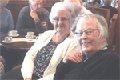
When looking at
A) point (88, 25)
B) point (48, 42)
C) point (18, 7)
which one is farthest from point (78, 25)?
point (18, 7)

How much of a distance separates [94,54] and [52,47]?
462 mm

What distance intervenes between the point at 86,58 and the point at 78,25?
162 millimetres

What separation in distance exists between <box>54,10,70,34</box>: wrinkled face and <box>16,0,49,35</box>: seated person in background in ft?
2.61

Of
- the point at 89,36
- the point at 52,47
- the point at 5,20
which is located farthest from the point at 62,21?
the point at 5,20

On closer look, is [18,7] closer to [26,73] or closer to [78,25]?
[26,73]

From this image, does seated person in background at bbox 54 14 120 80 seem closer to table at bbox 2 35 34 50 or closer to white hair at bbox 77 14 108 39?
white hair at bbox 77 14 108 39

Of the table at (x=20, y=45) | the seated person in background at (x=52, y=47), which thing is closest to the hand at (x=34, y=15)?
the table at (x=20, y=45)

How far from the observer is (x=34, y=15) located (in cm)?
205

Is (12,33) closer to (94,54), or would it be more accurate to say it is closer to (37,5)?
(37,5)

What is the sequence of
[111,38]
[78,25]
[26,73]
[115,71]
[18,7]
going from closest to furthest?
1. [115,71]
2. [78,25]
3. [26,73]
4. [111,38]
5. [18,7]

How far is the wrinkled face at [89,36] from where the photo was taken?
840 millimetres

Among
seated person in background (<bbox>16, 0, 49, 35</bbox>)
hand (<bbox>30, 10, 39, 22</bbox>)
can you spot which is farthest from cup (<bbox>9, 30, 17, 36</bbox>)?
hand (<bbox>30, 10, 39, 22</bbox>)

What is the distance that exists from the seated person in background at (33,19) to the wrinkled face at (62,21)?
80 centimetres

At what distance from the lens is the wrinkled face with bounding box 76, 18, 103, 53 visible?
84 cm
